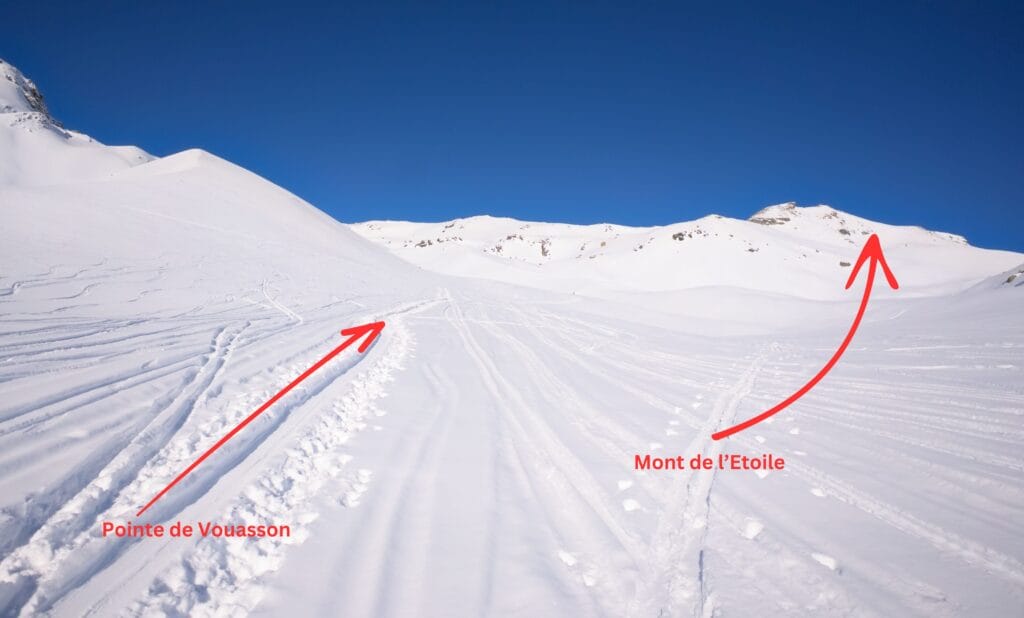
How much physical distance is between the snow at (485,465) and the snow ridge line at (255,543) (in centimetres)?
2

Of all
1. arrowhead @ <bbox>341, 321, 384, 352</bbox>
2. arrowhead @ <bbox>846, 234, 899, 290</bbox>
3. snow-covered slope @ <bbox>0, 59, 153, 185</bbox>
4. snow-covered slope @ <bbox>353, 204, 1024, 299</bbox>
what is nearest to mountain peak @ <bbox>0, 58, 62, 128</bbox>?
snow-covered slope @ <bbox>0, 59, 153, 185</bbox>

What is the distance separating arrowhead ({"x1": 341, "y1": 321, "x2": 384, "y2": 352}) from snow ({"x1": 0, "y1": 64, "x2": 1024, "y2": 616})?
1.08ft

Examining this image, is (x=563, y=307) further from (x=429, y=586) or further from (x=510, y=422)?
(x=429, y=586)

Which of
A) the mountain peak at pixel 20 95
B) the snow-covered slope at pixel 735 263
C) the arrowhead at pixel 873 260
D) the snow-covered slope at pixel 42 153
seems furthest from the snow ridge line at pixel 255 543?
the mountain peak at pixel 20 95

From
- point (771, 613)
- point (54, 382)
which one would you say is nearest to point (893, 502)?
point (771, 613)

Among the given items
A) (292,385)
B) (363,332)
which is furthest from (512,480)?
(363,332)

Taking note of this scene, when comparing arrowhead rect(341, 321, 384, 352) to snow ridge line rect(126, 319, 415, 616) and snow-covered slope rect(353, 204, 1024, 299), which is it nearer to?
snow ridge line rect(126, 319, 415, 616)

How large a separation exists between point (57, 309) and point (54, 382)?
14.2ft

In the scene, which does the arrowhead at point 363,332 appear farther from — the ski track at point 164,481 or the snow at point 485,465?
the ski track at point 164,481

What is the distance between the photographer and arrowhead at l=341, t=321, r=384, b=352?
356 inches

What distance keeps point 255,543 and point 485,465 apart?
6.28 feet

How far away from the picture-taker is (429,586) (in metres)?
2.64

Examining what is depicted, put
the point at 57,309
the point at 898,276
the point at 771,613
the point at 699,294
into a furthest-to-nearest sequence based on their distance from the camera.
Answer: the point at 898,276 → the point at 699,294 → the point at 57,309 → the point at 771,613

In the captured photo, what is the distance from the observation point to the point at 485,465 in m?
4.16
